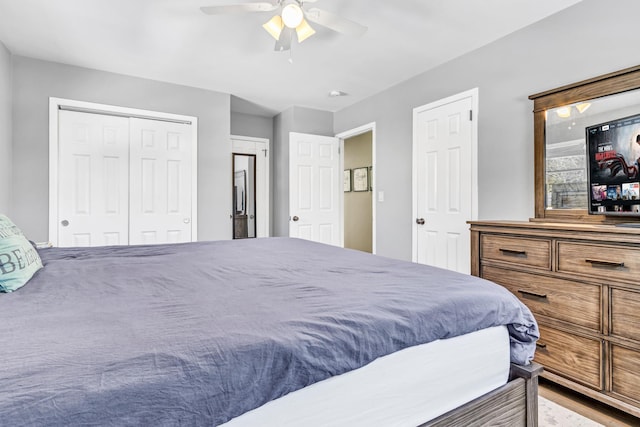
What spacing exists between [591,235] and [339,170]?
3.60 metres

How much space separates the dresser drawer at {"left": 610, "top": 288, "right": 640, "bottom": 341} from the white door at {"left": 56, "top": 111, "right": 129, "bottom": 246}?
4.15 meters

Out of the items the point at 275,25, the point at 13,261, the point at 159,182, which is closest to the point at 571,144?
the point at 275,25

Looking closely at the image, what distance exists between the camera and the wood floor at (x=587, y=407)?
1.73 meters

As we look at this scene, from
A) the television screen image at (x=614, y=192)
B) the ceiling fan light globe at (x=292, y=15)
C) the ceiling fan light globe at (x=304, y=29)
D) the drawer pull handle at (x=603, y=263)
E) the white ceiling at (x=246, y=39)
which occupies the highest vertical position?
the white ceiling at (x=246, y=39)

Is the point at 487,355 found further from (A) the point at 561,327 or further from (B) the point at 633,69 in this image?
(B) the point at 633,69

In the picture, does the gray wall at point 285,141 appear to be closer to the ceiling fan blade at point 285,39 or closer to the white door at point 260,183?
the white door at point 260,183

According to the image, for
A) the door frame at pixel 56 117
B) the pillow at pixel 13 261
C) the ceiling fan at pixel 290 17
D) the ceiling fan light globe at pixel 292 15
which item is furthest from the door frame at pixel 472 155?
the pillow at pixel 13 261

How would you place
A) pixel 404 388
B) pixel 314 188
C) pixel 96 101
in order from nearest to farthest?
pixel 404 388
pixel 96 101
pixel 314 188

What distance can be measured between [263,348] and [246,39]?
111 inches

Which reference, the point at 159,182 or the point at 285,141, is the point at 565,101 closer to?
the point at 285,141

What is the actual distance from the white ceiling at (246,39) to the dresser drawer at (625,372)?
7.42ft

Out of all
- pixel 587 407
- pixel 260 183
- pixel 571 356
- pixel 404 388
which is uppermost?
pixel 260 183

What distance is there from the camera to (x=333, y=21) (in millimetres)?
2164

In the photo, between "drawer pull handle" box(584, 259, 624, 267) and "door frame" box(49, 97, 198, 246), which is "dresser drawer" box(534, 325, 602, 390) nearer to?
"drawer pull handle" box(584, 259, 624, 267)
